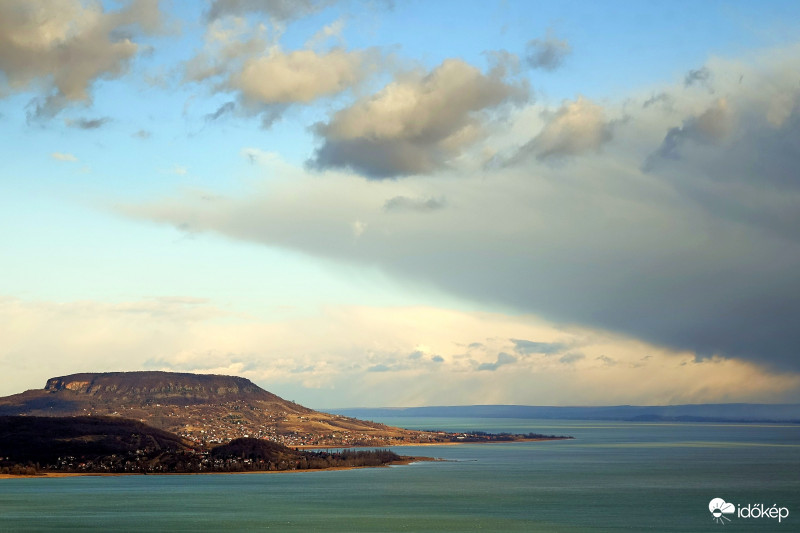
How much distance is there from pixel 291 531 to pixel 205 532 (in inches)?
614

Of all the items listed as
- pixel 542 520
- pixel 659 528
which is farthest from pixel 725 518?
pixel 542 520

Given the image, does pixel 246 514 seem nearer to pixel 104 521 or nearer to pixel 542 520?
pixel 104 521

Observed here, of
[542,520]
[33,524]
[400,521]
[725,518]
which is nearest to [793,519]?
[725,518]

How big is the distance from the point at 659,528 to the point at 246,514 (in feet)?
276

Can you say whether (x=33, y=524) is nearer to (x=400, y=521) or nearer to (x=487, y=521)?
(x=400, y=521)

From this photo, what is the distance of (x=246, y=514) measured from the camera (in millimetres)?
198625

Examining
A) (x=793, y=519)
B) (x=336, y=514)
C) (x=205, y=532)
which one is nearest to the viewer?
(x=205, y=532)

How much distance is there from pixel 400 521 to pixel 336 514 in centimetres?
1910

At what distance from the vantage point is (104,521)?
18838 centimetres

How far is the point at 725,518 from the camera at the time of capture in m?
191

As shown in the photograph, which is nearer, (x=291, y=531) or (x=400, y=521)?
(x=291, y=531)

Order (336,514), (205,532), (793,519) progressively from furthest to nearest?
1. (336,514)
2. (793,519)
3. (205,532)

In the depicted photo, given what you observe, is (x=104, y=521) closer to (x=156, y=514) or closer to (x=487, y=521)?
(x=156, y=514)

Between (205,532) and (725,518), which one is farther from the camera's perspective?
(725,518)
